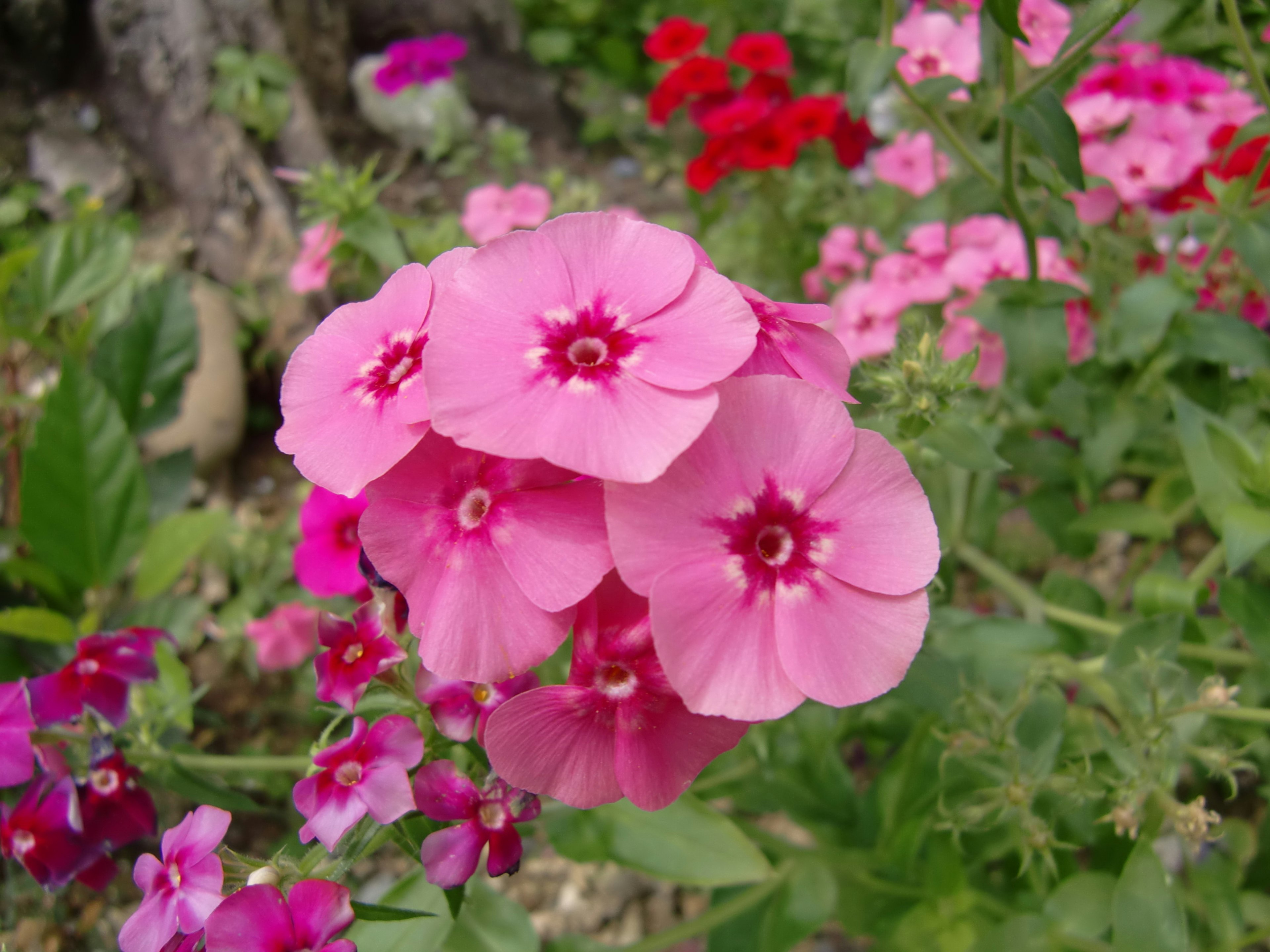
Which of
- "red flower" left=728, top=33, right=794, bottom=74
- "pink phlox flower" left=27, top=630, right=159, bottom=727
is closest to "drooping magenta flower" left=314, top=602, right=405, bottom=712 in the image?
"pink phlox flower" left=27, top=630, right=159, bottom=727

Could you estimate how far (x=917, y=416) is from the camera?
3.18ft

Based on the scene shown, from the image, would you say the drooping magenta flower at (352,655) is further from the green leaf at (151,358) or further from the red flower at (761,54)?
the red flower at (761,54)

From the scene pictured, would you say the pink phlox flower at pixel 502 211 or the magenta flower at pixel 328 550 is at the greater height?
the magenta flower at pixel 328 550

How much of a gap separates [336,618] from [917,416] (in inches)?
25.0

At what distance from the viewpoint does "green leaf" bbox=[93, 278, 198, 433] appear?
76.5 inches

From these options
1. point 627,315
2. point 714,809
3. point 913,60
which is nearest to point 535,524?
point 627,315

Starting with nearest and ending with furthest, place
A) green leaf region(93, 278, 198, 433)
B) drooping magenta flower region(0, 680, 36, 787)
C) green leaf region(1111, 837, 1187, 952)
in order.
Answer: drooping magenta flower region(0, 680, 36, 787) → green leaf region(1111, 837, 1187, 952) → green leaf region(93, 278, 198, 433)

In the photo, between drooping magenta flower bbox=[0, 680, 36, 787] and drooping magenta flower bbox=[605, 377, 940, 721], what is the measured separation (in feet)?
2.42

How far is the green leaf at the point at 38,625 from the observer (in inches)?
61.5

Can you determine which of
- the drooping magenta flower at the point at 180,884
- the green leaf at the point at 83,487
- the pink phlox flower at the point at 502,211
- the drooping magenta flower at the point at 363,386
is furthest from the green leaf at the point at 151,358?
the drooping magenta flower at the point at 180,884

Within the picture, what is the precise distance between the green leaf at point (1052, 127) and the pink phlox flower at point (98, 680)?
132 cm

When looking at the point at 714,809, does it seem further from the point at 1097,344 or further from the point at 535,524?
the point at 1097,344

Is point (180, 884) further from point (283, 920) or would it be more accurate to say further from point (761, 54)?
point (761, 54)

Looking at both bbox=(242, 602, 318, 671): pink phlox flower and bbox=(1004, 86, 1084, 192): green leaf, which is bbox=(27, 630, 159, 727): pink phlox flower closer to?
bbox=(242, 602, 318, 671): pink phlox flower
